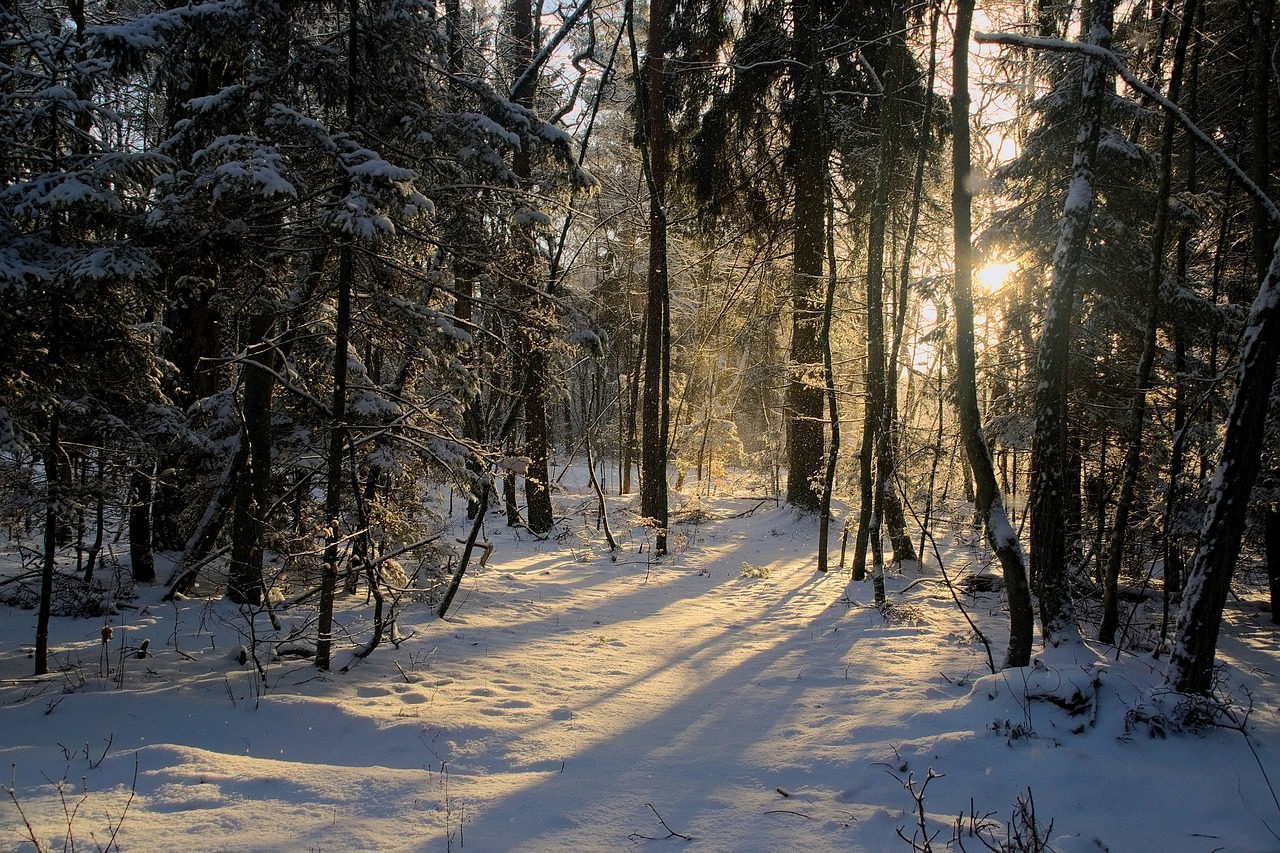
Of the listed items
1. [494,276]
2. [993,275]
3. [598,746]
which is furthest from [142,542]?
[993,275]

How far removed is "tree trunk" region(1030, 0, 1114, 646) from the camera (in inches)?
226

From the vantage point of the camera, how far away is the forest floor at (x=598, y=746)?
3570 mm

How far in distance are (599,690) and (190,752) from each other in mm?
3164

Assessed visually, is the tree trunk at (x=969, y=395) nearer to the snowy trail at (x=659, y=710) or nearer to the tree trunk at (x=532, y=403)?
the snowy trail at (x=659, y=710)

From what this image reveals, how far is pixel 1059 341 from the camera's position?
582 centimetres

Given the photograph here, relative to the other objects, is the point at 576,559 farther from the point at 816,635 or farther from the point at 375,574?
the point at 375,574

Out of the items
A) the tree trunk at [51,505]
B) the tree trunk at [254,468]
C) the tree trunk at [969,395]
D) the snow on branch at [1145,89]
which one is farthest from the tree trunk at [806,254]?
the tree trunk at [51,505]

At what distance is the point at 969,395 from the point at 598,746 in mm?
4309

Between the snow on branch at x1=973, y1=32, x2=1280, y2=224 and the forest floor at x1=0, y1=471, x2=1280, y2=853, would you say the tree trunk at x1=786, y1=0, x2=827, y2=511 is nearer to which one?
the snow on branch at x1=973, y1=32, x2=1280, y2=224

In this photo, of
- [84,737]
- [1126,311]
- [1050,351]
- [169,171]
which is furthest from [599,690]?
[1126,311]

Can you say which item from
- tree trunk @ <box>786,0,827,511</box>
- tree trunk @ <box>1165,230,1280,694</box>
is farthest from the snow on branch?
tree trunk @ <box>786,0,827,511</box>

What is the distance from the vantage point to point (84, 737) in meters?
4.25

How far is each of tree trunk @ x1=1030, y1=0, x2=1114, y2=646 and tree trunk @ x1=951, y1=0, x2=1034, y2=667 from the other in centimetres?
31

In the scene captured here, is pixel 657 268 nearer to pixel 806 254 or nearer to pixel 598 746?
pixel 806 254
